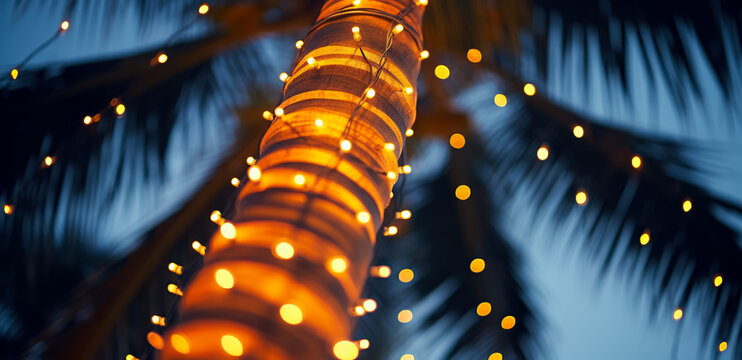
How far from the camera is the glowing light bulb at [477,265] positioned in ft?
6.91

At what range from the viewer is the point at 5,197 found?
1.64 meters

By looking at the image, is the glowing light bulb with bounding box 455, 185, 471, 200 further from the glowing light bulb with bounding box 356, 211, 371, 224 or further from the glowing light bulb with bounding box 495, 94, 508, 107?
the glowing light bulb with bounding box 356, 211, 371, 224

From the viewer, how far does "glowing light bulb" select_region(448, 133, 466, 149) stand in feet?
7.06

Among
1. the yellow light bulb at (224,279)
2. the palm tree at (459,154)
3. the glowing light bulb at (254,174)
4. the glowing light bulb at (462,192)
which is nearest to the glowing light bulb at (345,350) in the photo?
the yellow light bulb at (224,279)

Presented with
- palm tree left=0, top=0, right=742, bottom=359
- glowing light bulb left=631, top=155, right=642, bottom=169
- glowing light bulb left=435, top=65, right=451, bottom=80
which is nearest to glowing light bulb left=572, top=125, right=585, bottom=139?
palm tree left=0, top=0, right=742, bottom=359

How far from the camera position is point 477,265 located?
2.11 metres

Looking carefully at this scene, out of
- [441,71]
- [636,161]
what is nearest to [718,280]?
[636,161]

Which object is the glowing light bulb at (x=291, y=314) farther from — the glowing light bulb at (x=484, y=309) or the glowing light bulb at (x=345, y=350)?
the glowing light bulb at (x=484, y=309)

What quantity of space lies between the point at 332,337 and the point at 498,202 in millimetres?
1857

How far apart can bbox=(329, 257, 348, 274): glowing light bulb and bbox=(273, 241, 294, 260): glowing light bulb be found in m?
0.05

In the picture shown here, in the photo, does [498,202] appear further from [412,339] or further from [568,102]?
[412,339]

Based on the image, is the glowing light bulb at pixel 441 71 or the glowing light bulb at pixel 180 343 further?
the glowing light bulb at pixel 441 71

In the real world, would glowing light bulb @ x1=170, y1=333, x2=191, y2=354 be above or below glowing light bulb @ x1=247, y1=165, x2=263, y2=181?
below

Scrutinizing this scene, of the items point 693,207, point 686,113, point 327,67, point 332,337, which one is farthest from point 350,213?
point 693,207
